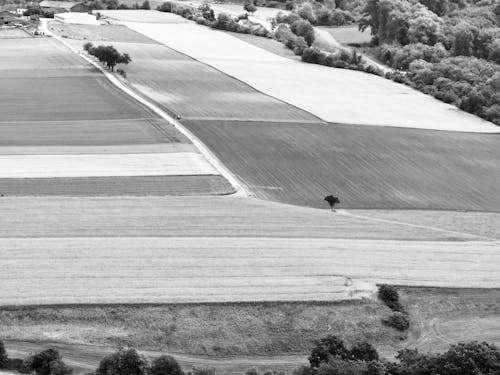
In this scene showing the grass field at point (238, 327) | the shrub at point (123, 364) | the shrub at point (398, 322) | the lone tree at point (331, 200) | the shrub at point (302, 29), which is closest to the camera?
the shrub at point (123, 364)

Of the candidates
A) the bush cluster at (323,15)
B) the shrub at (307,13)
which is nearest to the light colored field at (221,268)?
the shrub at (307,13)

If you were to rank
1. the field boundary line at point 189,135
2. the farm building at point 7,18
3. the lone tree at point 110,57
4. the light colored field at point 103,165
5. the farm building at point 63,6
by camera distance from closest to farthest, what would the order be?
the light colored field at point 103,165 → the field boundary line at point 189,135 → the lone tree at point 110,57 → the farm building at point 7,18 → the farm building at point 63,6

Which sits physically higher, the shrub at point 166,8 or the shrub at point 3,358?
the shrub at point 3,358

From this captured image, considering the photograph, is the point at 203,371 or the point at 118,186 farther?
the point at 118,186

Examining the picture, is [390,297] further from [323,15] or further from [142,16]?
[323,15]

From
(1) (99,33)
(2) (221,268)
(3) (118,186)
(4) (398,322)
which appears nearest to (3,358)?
(2) (221,268)

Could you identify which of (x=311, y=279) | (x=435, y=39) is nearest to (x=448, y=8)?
(x=435, y=39)

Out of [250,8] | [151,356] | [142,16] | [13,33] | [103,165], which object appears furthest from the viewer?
[250,8]

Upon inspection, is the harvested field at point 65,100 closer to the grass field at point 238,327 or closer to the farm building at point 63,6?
the grass field at point 238,327
